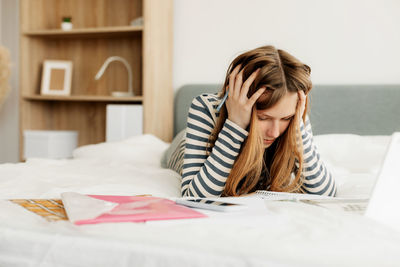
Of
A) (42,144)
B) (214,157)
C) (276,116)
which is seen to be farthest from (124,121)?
(276,116)

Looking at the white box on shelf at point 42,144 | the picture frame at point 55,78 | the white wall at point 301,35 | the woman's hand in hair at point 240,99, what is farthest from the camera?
the picture frame at point 55,78

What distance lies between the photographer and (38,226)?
1.97 feet

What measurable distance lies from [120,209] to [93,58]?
2.49 m

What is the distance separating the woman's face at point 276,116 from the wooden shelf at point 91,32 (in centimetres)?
155

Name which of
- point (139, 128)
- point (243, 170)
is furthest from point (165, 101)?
point (243, 170)

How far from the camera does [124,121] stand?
2.48 m

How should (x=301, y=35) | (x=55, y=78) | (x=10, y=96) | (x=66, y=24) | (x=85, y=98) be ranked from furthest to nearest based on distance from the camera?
(x=10, y=96) → (x=55, y=78) → (x=66, y=24) → (x=85, y=98) → (x=301, y=35)

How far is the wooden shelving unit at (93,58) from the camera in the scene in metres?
2.49

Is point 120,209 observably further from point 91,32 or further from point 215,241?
point 91,32

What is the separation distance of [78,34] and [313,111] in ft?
5.05

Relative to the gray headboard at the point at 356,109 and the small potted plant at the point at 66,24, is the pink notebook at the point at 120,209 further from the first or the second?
the small potted plant at the point at 66,24

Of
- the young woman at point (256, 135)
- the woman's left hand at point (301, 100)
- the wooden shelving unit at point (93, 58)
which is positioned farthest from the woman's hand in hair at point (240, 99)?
the wooden shelving unit at point (93, 58)

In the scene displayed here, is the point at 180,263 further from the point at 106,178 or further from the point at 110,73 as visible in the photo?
the point at 110,73

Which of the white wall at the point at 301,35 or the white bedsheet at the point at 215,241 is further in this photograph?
the white wall at the point at 301,35
